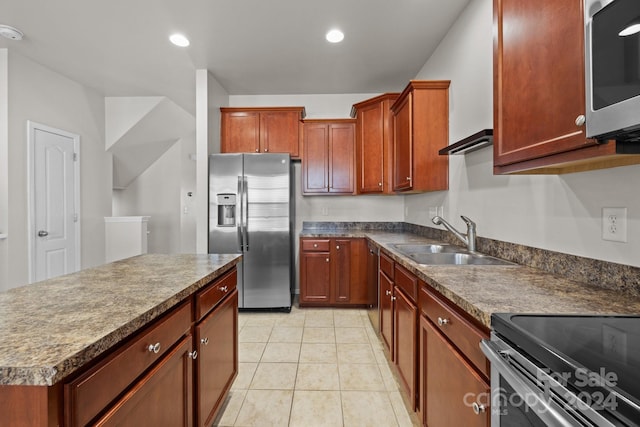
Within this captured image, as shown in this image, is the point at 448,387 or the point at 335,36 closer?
the point at 448,387

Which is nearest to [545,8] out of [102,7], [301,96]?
[102,7]

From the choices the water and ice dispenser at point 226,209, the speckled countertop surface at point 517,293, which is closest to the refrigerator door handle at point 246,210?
the water and ice dispenser at point 226,209

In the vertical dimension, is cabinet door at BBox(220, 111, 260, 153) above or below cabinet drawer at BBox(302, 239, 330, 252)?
above

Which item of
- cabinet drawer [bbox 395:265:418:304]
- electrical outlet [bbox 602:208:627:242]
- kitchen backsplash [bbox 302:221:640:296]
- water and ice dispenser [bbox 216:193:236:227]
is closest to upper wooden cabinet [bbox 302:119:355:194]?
water and ice dispenser [bbox 216:193:236:227]

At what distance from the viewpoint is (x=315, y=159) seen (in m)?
3.82

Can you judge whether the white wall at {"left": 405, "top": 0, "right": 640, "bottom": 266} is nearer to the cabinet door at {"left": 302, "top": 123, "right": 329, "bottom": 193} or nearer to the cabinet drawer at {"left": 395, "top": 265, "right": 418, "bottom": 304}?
the cabinet drawer at {"left": 395, "top": 265, "right": 418, "bottom": 304}

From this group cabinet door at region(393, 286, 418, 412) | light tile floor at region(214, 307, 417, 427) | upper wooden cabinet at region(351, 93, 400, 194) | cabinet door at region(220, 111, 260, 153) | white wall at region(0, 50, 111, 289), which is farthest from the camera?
cabinet door at region(220, 111, 260, 153)

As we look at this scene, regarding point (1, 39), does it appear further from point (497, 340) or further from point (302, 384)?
point (497, 340)

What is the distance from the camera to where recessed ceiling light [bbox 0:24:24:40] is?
257cm

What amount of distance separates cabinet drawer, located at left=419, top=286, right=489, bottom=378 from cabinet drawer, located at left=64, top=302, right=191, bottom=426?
1.05 meters

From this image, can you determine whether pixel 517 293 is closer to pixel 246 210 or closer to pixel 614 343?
pixel 614 343

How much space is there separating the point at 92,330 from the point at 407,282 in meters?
1.47

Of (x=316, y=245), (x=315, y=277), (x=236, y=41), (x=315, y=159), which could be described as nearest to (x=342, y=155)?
(x=315, y=159)

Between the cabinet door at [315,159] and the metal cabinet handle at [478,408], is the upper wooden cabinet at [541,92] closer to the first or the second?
the metal cabinet handle at [478,408]
